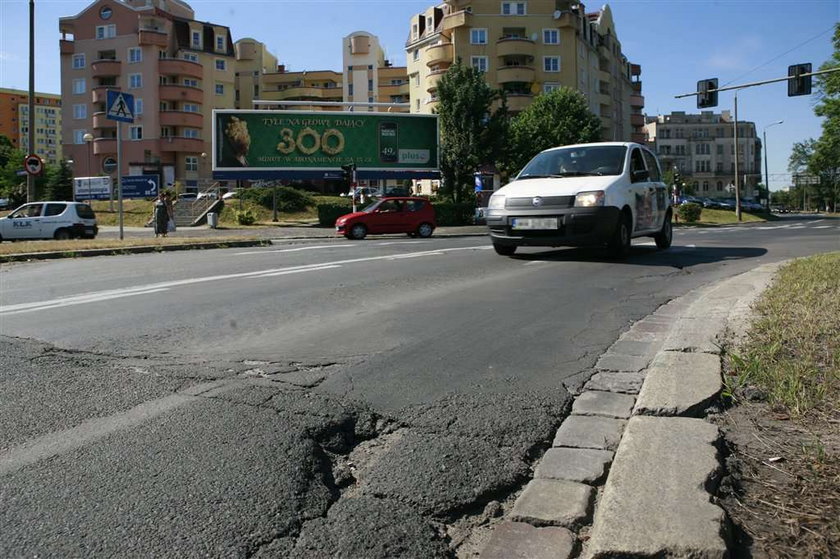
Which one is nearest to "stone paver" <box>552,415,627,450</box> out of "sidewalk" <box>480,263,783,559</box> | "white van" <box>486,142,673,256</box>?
"sidewalk" <box>480,263,783,559</box>

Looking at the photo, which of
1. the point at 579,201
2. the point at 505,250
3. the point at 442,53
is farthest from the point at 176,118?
the point at 579,201

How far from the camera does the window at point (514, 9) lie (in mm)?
67688

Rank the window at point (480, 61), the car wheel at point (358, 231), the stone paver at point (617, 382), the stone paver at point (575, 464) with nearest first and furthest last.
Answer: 1. the stone paver at point (575, 464)
2. the stone paver at point (617, 382)
3. the car wheel at point (358, 231)
4. the window at point (480, 61)

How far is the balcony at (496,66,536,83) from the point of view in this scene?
65250mm

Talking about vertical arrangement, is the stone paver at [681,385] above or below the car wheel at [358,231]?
below

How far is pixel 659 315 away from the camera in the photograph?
22.8 feet

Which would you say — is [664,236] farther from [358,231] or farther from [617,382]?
[358,231]

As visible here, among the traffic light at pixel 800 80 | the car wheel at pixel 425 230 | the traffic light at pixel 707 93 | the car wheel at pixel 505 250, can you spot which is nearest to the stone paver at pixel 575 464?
the car wheel at pixel 505 250

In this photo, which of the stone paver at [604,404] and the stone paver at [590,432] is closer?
the stone paver at [590,432]

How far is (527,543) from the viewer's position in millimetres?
2463

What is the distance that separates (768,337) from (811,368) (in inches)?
34.3

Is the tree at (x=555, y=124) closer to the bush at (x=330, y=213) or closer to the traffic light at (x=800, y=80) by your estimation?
the bush at (x=330, y=213)

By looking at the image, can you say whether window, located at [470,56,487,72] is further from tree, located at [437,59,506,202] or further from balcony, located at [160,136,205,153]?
balcony, located at [160,136,205,153]

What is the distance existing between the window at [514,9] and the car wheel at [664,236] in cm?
5890
